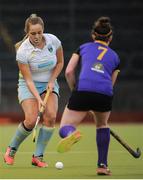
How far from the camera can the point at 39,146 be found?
330 inches

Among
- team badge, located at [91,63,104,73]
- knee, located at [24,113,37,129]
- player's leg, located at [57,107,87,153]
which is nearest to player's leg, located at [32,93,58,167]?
knee, located at [24,113,37,129]

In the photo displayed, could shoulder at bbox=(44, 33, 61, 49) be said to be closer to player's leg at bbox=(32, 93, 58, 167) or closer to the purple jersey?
player's leg at bbox=(32, 93, 58, 167)

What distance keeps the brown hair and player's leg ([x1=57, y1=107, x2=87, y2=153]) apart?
2.46 ft

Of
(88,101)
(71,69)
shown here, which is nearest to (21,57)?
(71,69)

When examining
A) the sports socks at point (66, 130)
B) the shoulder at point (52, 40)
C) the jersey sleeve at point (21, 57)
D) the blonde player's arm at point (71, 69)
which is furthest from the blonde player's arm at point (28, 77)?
the sports socks at point (66, 130)

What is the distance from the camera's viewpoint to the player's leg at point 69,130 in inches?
266

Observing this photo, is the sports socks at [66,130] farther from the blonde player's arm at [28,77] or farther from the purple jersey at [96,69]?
the blonde player's arm at [28,77]

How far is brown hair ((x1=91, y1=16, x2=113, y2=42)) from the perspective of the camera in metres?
7.15

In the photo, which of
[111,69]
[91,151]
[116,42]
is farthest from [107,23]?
[116,42]

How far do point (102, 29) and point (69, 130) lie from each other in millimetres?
1015

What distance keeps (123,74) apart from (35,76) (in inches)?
594

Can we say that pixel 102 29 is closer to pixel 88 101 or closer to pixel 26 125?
pixel 88 101

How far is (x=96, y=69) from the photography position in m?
7.11

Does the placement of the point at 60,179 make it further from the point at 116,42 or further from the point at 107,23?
the point at 116,42
